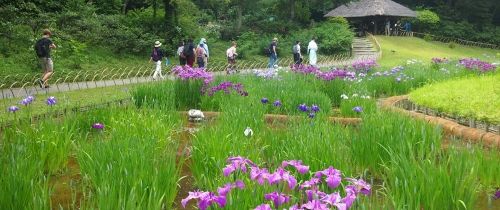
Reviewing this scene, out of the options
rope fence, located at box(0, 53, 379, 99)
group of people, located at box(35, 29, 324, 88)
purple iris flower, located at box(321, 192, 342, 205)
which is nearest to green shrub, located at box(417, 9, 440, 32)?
group of people, located at box(35, 29, 324, 88)

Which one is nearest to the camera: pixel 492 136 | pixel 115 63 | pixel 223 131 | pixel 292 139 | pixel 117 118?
pixel 292 139

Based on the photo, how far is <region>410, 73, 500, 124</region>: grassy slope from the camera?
5.96m

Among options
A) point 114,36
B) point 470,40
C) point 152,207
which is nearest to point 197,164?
point 152,207

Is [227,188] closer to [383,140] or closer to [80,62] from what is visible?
[383,140]

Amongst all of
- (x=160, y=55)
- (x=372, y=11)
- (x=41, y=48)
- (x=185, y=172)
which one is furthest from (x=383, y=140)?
(x=372, y=11)

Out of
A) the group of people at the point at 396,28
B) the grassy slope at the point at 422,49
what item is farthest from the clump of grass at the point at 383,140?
the group of people at the point at 396,28

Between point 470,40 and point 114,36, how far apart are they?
36.5 metres

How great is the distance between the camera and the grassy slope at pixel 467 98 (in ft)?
19.6

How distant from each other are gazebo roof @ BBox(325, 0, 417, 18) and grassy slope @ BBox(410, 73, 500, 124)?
35.6 metres

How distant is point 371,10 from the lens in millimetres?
42656

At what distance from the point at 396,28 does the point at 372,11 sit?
528 cm

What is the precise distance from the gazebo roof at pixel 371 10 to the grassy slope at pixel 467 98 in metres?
35.6

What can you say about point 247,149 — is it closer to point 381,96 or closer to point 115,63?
point 381,96

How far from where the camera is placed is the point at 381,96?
32.6 feet
